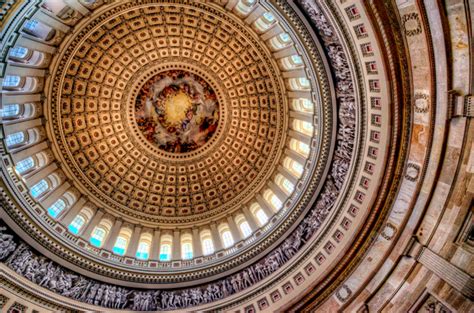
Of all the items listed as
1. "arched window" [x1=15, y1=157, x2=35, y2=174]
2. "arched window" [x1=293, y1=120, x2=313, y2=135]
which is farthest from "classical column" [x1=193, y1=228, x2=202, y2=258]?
"arched window" [x1=15, y1=157, x2=35, y2=174]

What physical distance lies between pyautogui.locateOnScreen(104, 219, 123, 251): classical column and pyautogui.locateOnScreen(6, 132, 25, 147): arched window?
821 centimetres

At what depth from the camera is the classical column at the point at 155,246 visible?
2034cm

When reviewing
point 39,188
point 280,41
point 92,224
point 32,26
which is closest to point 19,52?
point 32,26

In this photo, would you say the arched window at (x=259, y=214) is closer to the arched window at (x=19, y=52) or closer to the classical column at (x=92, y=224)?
the classical column at (x=92, y=224)

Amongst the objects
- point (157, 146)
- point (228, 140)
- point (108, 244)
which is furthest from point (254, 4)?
point (108, 244)

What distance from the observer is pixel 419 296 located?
1062 centimetres

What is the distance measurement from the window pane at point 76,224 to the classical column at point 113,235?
1998mm

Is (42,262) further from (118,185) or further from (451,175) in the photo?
(451,175)

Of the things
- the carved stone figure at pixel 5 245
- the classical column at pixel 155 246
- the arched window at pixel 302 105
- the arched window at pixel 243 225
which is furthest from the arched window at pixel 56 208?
the arched window at pixel 302 105

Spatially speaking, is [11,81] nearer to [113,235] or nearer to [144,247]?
[113,235]

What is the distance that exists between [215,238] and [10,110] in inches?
610

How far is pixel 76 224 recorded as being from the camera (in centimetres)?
1934

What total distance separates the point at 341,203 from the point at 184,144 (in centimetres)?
1556

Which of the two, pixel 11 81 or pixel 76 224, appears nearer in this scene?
pixel 11 81
